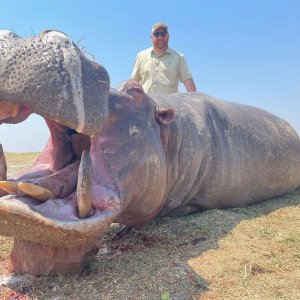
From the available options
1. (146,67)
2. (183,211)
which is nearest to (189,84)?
(146,67)

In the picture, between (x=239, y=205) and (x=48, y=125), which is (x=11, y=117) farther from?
(x=239, y=205)

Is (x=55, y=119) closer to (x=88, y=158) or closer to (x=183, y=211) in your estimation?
(x=88, y=158)

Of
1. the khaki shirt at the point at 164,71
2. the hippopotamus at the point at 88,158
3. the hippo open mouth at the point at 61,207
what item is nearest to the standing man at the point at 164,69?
the khaki shirt at the point at 164,71

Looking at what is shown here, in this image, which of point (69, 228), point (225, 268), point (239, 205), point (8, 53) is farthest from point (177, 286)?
point (239, 205)

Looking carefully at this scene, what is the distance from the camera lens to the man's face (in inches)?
266

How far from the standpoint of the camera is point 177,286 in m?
2.44

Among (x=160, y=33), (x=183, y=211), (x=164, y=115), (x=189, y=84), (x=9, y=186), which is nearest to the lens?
(x=9, y=186)

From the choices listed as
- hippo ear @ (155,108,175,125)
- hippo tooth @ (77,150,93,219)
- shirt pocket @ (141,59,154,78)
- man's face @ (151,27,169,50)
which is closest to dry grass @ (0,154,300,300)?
hippo tooth @ (77,150,93,219)

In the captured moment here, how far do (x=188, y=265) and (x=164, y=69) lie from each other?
4552mm

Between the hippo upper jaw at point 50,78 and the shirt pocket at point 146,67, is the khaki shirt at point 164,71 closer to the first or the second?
the shirt pocket at point 146,67

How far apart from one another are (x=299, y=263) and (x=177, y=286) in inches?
36.1

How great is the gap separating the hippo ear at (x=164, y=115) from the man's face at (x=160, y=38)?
3.77m

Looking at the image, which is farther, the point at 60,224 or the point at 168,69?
the point at 168,69

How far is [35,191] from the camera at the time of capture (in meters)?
2.25
